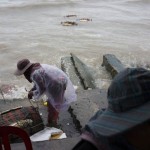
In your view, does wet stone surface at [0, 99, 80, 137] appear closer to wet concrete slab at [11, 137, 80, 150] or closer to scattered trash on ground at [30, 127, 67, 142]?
scattered trash on ground at [30, 127, 67, 142]

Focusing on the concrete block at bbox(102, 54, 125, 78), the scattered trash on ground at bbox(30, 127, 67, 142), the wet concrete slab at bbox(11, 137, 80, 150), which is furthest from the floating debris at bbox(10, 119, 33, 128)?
the concrete block at bbox(102, 54, 125, 78)

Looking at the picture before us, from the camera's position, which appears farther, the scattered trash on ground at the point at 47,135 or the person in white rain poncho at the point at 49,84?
the person in white rain poncho at the point at 49,84

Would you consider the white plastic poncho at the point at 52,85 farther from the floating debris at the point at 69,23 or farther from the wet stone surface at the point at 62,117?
the floating debris at the point at 69,23

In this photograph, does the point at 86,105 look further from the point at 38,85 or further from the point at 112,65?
the point at 112,65

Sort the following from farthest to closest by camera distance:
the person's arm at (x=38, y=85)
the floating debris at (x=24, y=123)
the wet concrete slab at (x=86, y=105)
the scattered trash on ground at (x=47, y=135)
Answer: the wet concrete slab at (x=86, y=105), the person's arm at (x=38, y=85), the scattered trash on ground at (x=47, y=135), the floating debris at (x=24, y=123)

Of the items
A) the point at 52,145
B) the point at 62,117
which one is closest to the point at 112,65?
the point at 62,117

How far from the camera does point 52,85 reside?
16.5 ft

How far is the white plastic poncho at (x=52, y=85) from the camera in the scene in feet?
16.2

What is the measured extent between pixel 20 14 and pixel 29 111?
1442 centimetres

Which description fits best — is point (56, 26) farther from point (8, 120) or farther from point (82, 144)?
point (82, 144)

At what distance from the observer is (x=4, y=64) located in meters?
10.4

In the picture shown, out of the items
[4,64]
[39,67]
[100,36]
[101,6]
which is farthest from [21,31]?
[39,67]

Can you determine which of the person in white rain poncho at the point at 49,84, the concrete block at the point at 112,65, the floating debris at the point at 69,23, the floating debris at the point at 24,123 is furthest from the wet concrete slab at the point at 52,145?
the floating debris at the point at 69,23

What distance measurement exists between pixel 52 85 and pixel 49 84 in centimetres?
5
